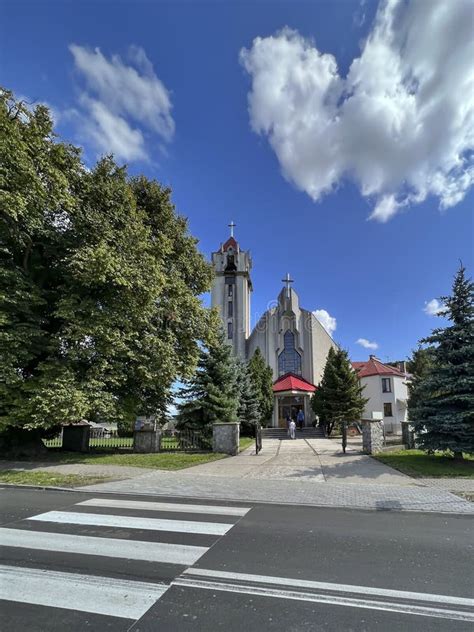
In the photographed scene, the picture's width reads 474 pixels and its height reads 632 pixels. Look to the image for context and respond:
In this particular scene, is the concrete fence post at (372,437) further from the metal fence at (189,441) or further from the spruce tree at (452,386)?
the metal fence at (189,441)

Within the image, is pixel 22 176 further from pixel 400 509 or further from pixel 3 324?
pixel 400 509

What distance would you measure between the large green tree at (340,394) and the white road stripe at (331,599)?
2731 cm

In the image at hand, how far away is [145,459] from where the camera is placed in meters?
14.8

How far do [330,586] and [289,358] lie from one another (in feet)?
124

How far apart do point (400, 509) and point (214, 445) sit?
10.1 metres

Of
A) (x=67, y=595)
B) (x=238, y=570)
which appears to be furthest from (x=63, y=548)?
(x=238, y=570)

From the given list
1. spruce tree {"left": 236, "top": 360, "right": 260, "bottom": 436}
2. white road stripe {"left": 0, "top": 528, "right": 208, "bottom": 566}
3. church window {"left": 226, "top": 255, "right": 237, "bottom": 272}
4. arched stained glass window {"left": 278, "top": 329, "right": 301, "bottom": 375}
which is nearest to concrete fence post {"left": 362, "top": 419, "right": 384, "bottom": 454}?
spruce tree {"left": 236, "top": 360, "right": 260, "bottom": 436}

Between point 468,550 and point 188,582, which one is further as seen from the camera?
point 468,550

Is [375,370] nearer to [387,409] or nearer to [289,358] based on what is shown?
[387,409]

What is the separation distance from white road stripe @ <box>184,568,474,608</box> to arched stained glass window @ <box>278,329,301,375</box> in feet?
121

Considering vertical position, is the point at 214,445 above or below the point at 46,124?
below

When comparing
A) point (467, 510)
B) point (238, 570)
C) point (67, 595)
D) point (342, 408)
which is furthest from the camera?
point (342, 408)

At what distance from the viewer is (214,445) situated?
16.7 meters

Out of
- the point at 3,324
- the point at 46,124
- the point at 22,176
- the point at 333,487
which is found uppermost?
the point at 46,124
